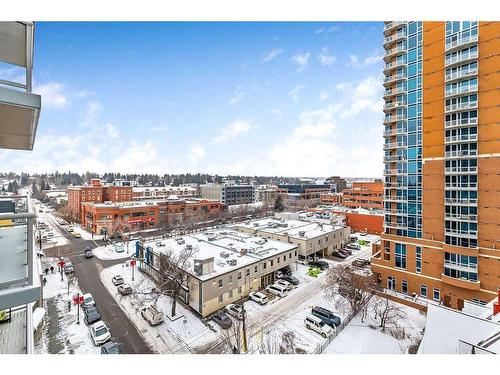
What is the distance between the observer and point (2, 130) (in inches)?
91.9

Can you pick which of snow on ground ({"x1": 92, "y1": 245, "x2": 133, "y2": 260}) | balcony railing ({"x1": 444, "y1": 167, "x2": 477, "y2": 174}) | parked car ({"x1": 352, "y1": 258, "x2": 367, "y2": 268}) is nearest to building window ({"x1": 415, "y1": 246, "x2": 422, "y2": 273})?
balcony railing ({"x1": 444, "y1": 167, "x2": 477, "y2": 174})

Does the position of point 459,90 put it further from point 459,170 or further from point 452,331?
point 452,331

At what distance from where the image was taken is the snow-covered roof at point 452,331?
4.61 m

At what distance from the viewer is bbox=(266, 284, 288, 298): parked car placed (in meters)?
10.8

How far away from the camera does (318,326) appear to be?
8.02 metres

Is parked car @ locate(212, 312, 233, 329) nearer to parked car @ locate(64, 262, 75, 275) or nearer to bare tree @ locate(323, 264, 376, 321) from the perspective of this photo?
bare tree @ locate(323, 264, 376, 321)

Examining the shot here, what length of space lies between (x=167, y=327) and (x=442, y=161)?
12.2 m

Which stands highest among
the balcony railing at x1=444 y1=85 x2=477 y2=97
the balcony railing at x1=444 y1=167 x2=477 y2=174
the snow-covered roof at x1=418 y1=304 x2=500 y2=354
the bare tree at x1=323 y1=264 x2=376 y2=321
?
the balcony railing at x1=444 y1=85 x2=477 y2=97

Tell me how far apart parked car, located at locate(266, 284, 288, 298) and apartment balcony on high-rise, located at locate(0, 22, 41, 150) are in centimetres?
1031

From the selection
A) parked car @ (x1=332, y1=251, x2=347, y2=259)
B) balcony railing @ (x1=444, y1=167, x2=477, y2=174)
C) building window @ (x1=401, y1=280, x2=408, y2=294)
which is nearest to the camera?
balcony railing @ (x1=444, y1=167, x2=477, y2=174)

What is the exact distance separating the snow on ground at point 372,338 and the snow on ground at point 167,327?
384cm

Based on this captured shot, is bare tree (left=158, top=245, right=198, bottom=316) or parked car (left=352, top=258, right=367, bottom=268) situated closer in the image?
bare tree (left=158, top=245, right=198, bottom=316)

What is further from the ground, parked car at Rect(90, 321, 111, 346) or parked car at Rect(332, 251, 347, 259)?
parked car at Rect(90, 321, 111, 346)
